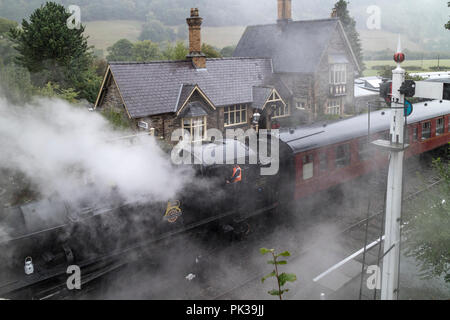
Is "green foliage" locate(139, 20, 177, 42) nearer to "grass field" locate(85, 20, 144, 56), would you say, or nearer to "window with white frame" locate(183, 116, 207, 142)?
"grass field" locate(85, 20, 144, 56)

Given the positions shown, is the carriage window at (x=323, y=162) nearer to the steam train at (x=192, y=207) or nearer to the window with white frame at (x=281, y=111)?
the steam train at (x=192, y=207)

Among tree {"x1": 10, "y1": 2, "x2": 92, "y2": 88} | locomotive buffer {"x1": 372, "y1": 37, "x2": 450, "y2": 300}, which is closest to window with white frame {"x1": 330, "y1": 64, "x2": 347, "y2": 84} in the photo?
tree {"x1": 10, "y1": 2, "x2": 92, "y2": 88}

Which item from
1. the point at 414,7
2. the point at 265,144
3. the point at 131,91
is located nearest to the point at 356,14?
the point at 414,7

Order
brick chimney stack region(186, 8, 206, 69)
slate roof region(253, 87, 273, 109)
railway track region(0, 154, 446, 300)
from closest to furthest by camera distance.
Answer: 1. railway track region(0, 154, 446, 300)
2. brick chimney stack region(186, 8, 206, 69)
3. slate roof region(253, 87, 273, 109)

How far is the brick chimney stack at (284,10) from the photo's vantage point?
25.9 meters

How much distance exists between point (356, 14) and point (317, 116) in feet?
129

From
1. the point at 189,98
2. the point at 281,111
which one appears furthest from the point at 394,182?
the point at 281,111

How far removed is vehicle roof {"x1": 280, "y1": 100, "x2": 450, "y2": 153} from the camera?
11.1m

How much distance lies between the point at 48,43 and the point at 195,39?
1072 centimetres

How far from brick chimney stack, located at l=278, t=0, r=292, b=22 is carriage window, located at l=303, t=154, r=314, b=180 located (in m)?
18.2
